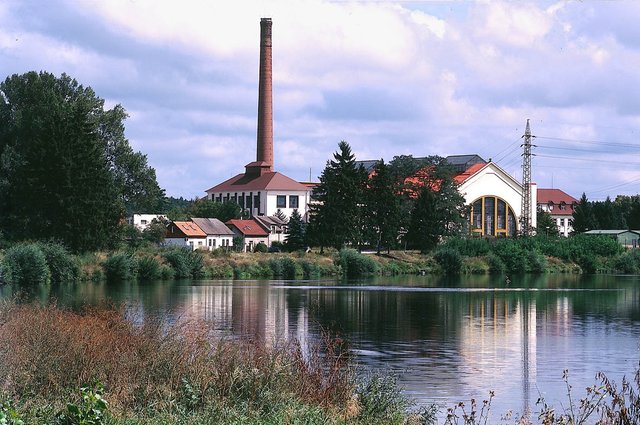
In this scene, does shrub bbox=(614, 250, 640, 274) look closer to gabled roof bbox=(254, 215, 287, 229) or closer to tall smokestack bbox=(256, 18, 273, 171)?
gabled roof bbox=(254, 215, 287, 229)

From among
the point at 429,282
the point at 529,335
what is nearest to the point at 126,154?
the point at 429,282

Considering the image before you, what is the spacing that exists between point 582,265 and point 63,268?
207 ft

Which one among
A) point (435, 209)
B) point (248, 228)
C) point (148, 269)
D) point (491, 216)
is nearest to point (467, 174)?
point (491, 216)

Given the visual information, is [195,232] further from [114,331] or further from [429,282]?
[114,331]

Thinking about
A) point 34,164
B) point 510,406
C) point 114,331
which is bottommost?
point 510,406

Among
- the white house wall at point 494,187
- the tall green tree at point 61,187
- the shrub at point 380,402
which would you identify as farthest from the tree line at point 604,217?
the shrub at point 380,402

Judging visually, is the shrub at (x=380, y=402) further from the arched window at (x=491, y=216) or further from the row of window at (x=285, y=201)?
the row of window at (x=285, y=201)

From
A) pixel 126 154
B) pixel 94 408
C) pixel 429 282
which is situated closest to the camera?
pixel 94 408

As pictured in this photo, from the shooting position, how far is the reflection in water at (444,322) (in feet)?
87.4

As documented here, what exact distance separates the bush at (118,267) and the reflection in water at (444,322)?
416cm

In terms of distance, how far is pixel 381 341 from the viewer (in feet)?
116

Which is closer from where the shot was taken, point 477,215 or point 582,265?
point 582,265

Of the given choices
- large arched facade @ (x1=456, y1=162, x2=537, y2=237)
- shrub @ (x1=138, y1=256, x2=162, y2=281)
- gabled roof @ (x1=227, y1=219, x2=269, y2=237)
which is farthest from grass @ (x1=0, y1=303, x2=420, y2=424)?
large arched facade @ (x1=456, y1=162, x2=537, y2=237)

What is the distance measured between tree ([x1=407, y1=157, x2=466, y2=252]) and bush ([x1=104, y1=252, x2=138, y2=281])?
4082 cm
